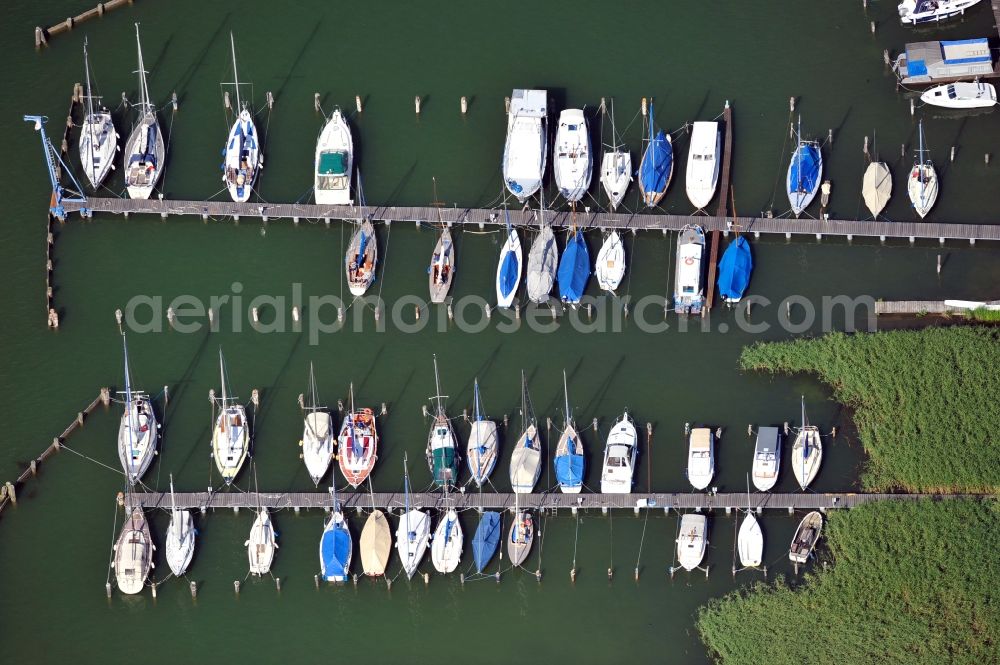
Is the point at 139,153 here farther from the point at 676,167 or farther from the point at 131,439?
the point at 676,167

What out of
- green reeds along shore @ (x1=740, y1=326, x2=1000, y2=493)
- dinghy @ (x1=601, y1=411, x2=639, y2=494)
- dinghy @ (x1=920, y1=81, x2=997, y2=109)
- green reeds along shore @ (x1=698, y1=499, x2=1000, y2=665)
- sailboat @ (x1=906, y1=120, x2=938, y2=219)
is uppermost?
dinghy @ (x1=920, y1=81, x2=997, y2=109)

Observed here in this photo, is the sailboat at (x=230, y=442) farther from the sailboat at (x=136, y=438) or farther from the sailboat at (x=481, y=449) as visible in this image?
the sailboat at (x=481, y=449)

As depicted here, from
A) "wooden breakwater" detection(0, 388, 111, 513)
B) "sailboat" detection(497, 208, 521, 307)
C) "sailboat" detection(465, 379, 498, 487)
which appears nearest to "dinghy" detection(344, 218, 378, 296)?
"sailboat" detection(497, 208, 521, 307)

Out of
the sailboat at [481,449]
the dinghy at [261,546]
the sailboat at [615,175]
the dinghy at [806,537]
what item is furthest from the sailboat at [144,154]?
the dinghy at [806,537]

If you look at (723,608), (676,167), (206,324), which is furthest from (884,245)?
(206,324)

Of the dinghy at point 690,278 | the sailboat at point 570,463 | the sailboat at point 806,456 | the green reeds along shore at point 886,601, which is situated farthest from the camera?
the dinghy at point 690,278

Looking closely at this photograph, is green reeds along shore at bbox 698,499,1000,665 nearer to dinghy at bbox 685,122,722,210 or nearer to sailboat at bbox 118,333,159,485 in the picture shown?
dinghy at bbox 685,122,722,210
